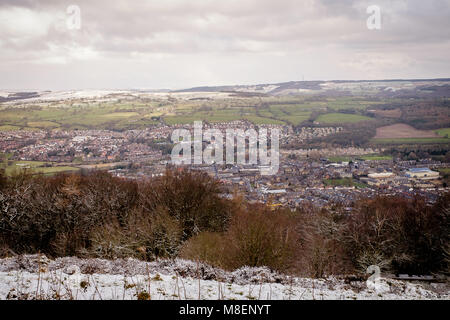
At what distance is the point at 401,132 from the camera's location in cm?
4591

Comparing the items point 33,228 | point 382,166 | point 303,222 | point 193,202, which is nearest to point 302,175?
point 382,166

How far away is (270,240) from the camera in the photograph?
28.2ft

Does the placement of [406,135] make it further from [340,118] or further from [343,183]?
[343,183]

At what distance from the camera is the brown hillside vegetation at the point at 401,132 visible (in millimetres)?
43000

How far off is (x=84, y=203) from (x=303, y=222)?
10.5 metres

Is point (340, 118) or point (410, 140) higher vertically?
point (340, 118)

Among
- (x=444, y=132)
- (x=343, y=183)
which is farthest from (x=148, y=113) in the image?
(x=444, y=132)

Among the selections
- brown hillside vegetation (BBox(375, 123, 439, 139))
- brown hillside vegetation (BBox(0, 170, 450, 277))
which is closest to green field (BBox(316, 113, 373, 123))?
brown hillside vegetation (BBox(375, 123, 439, 139))

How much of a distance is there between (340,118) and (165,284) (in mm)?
57984

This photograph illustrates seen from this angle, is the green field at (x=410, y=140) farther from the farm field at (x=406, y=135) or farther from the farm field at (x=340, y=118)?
the farm field at (x=340, y=118)

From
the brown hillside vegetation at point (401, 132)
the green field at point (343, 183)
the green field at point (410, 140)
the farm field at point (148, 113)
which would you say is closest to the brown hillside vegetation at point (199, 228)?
the green field at point (343, 183)

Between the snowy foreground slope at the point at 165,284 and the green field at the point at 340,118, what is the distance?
5269 cm

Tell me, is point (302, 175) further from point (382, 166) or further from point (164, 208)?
point (164, 208)

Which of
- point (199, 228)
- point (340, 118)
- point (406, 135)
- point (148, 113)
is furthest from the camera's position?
point (148, 113)
